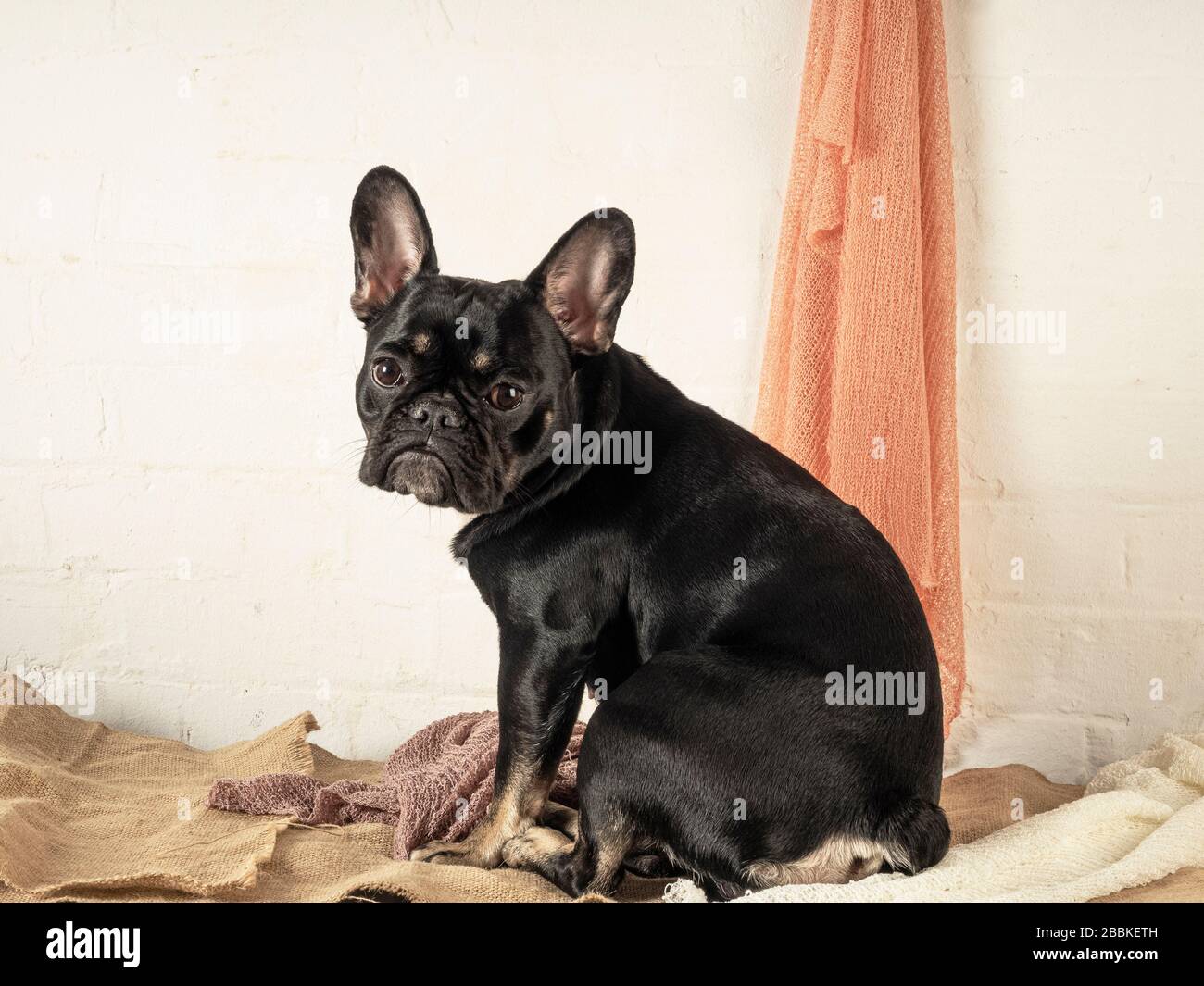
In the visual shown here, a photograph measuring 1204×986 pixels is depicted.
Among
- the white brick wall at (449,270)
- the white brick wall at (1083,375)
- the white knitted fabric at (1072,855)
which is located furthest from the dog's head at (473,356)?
the white brick wall at (1083,375)

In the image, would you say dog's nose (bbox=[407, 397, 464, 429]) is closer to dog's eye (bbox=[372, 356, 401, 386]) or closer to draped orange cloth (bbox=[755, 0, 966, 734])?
dog's eye (bbox=[372, 356, 401, 386])

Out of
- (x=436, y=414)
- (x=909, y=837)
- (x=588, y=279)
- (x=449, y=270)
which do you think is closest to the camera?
(x=909, y=837)

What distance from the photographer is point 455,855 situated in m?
2.16

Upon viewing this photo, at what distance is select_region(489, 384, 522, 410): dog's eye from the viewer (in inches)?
81.0

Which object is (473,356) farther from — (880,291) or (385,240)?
(880,291)

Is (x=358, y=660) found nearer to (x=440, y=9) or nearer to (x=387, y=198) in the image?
(x=387, y=198)

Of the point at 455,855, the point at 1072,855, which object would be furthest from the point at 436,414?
the point at 1072,855

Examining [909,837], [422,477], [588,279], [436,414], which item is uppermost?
[588,279]

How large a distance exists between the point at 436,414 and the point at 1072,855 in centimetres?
132

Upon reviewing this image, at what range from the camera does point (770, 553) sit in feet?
6.61

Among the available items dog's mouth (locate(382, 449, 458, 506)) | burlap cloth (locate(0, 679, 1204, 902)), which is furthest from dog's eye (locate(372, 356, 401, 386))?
burlap cloth (locate(0, 679, 1204, 902))

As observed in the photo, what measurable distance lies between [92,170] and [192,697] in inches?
56.7

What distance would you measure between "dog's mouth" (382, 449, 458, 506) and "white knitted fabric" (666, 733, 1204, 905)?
759 mm
